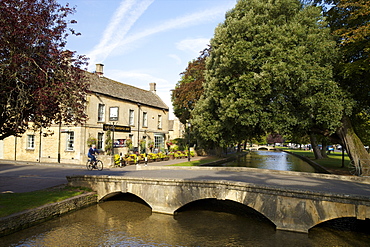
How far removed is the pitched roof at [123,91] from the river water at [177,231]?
54.8 feet

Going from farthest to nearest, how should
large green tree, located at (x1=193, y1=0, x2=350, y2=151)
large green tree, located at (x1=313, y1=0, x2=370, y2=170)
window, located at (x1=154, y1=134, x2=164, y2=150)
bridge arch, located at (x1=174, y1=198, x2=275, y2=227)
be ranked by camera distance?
window, located at (x1=154, y1=134, x2=164, y2=150), large green tree, located at (x1=313, y1=0, x2=370, y2=170), large green tree, located at (x1=193, y1=0, x2=350, y2=151), bridge arch, located at (x1=174, y1=198, x2=275, y2=227)

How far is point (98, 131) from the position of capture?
88.2ft

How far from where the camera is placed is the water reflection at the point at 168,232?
8.89 meters

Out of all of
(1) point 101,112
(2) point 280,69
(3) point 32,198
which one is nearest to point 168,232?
(3) point 32,198

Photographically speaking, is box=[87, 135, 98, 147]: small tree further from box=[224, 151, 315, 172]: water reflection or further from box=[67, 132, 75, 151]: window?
box=[224, 151, 315, 172]: water reflection

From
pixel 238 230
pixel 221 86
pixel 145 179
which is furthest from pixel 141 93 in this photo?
pixel 238 230

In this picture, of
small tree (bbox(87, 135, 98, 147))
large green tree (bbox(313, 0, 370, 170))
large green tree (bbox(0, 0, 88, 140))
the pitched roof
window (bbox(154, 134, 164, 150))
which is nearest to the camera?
large green tree (bbox(0, 0, 88, 140))

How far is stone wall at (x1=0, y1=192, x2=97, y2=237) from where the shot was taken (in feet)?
29.5

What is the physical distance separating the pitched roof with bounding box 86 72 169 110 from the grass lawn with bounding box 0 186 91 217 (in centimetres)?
1418

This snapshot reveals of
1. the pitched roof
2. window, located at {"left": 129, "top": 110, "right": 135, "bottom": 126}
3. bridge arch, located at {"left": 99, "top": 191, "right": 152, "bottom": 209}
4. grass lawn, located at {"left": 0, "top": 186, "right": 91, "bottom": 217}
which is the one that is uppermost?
the pitched roof

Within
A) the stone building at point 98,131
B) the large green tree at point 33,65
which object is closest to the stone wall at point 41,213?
the large green tree at point 33,65

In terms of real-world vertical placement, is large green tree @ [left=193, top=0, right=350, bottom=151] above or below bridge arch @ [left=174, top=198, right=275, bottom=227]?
above

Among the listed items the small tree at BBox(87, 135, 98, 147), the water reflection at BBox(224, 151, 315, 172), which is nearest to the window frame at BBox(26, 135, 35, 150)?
the small tree at BBox(87, 135, 98, 147)

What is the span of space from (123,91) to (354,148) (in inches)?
997
